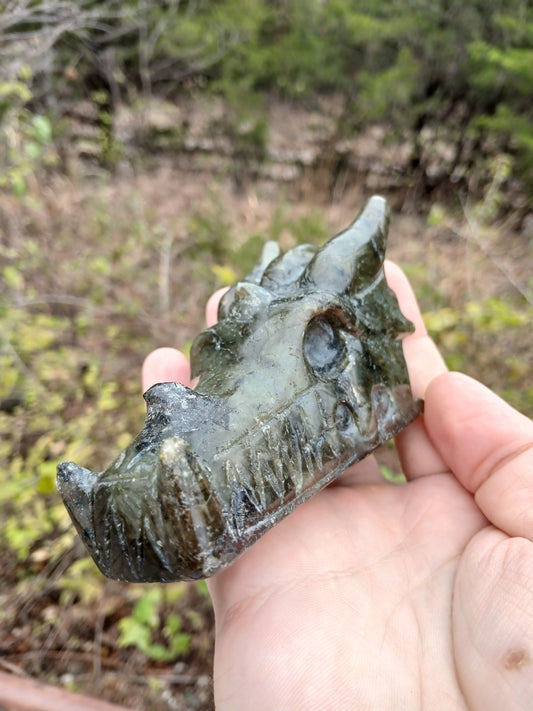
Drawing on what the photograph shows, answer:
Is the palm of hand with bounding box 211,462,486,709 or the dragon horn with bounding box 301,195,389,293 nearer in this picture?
the palm of hand with bounding box 211,462,486,709

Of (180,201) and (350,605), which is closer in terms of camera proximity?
(350,605)

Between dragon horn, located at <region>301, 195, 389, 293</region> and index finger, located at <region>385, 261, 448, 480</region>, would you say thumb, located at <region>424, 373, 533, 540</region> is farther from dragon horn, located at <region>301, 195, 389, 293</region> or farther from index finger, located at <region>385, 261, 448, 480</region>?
dragon horn, located at <region>301, 195, 389, 293</region>

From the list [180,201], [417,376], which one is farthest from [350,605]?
[180,201]

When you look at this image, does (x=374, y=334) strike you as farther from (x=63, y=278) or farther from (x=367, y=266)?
(x=63, y=278)

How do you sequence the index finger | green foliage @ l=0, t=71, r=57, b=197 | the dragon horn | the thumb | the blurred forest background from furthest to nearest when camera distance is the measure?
green foliage @ l=0, t=71, r=57, b=197 < the blurred forest background < the index finger < the dragon horn < the thumb

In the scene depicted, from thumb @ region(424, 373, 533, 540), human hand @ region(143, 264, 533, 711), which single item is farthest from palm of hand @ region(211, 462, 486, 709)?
thumb @ region(424, 373, 533, 540)

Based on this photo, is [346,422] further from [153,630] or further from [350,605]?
[153,630]
